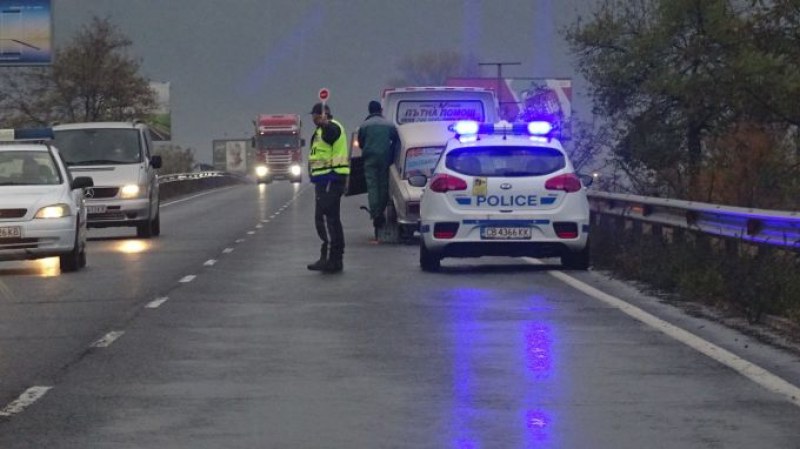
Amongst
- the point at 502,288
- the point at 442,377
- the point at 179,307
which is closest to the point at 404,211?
the point at 502,288

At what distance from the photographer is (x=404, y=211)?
1064 inches

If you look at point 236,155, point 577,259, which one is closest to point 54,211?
point 577,259

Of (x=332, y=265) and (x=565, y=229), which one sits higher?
(x=565, y=229)

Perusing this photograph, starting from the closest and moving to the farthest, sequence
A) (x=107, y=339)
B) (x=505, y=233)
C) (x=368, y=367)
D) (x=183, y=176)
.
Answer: (x=368, y=367) → (x=107, y=339) → (x=505, y=233) → (x=183, y=176)

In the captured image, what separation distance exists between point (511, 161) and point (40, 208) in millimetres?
5595

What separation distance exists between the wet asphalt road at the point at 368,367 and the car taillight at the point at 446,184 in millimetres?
985

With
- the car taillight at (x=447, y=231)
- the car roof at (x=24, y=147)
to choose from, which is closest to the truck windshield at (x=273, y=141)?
the car roof at (x=24, y=147)

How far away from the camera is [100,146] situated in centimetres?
3250

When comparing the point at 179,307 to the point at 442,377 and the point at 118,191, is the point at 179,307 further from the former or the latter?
the point at 118,191

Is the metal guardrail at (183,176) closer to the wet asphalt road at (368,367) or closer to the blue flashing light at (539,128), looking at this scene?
the blue flashing light at (539,128)

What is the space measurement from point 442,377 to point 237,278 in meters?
9.62

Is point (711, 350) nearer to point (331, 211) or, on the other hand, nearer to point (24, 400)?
point (24, 400)

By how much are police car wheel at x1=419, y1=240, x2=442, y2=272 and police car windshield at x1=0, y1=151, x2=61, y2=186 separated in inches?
192

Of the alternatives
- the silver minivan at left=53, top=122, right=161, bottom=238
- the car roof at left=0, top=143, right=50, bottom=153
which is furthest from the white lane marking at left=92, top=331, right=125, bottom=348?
the silver minivan at left=53, top=122, right=161, bottom=238
